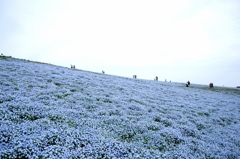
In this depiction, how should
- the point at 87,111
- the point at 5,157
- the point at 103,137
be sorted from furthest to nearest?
the point at 87,111, the point at 103,137, the point at 5,157

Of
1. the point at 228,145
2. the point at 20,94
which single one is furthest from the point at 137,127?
the point at 20,94

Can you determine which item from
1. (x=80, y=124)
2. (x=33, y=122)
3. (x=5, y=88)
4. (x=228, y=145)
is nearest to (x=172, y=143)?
(x=228, y=145)

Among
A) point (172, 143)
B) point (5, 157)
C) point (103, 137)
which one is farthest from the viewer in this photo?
point (172, 143)

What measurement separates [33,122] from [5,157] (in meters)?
3.24

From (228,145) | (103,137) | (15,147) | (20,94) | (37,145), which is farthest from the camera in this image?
(20,94)

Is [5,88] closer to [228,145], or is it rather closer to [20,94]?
[20,94]

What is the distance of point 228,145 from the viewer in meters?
11.6

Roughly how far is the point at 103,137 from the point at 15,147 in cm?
417

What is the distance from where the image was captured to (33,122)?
9930 millimetres

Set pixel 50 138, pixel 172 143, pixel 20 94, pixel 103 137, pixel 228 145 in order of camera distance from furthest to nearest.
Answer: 1. pixel 20 94
2. pixel 228 145
3. pixel 172 143
4. pixel 103 137
5. pixel 50 138

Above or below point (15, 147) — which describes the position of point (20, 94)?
above

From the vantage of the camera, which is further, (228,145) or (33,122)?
(228,145)

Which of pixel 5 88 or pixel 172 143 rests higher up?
pixel 5 88

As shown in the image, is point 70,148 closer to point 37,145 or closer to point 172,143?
point 37,145
